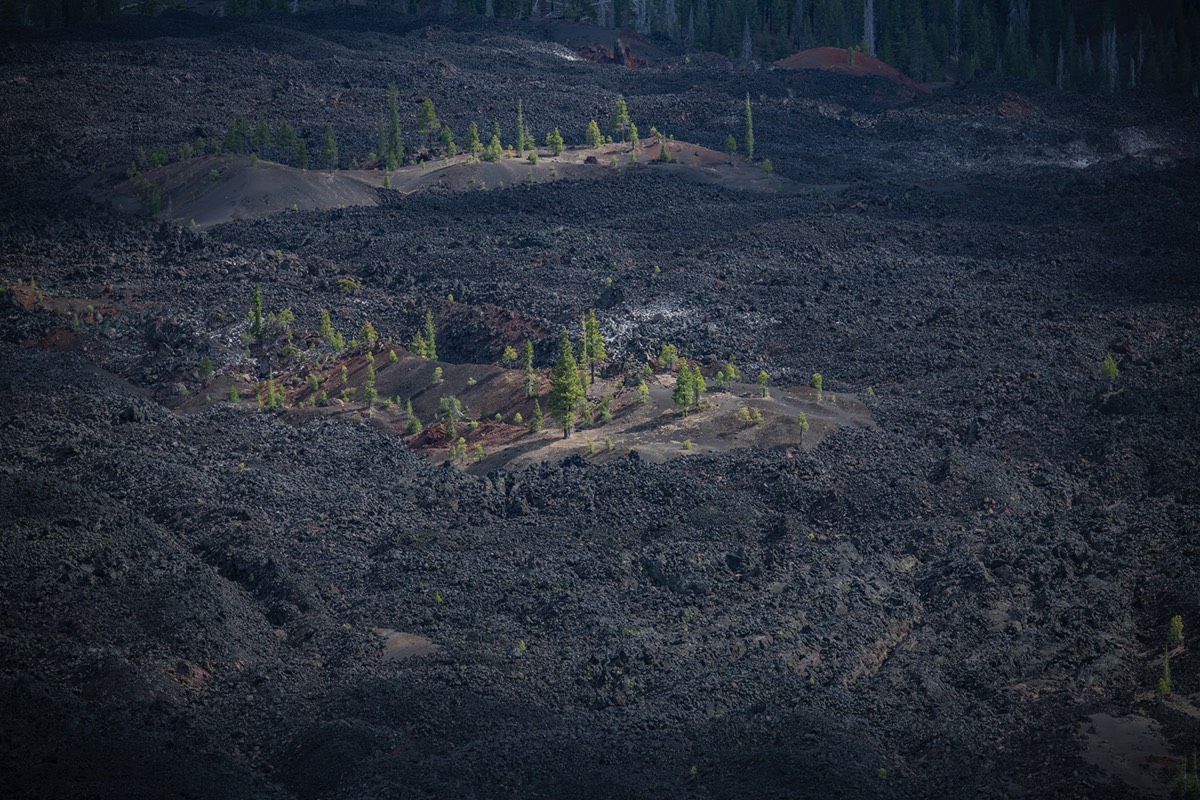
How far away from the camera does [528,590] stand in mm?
51781

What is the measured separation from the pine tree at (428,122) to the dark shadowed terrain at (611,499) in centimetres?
413

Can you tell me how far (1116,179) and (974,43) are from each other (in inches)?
1653

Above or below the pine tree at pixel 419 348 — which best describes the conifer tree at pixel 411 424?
below

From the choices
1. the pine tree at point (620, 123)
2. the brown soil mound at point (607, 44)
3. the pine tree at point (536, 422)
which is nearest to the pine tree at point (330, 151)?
the pine tree at point (620, 123)

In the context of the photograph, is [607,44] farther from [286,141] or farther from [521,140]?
[286,141]

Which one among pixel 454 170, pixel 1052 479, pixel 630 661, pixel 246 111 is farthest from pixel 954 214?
pixel 630 661

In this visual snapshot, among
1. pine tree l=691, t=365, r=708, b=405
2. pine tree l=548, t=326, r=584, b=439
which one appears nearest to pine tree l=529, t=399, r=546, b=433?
pine tree l=548, t=326, r=584, b=439

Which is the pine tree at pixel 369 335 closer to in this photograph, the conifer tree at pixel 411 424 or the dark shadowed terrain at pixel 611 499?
the dark shadowed terrain at pixel 611 499

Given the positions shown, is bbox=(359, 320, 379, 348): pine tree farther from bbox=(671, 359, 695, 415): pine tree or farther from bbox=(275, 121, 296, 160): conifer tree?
bbox=(275, 121, 296, 160): conifer tree

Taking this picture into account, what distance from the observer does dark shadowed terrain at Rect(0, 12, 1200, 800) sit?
1684 inches

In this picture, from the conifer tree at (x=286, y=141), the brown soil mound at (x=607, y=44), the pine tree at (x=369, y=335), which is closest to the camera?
the pine tree at (x=369, y=335)

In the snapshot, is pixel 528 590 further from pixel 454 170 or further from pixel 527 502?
pixel 454 170

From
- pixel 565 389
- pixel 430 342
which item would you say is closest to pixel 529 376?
pixel 565 389

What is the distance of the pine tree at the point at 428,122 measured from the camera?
10869 cm
